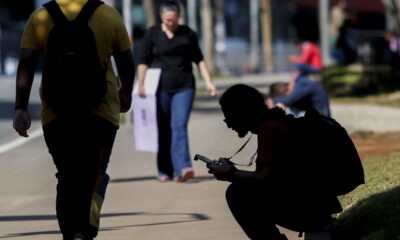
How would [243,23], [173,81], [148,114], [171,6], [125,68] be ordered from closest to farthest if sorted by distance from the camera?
[125,68]
[171,6]
[173,81]
[148,114]
[243,23]

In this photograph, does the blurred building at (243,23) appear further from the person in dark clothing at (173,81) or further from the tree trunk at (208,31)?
the person in dark clothing at (173,81)

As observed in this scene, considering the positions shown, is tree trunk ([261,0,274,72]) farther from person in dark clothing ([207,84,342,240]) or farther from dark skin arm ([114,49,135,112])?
person in dark clothing ([207,84,342,240])

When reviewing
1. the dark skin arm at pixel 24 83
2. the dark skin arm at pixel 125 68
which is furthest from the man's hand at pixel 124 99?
the dark skin arm at pixel 24 83

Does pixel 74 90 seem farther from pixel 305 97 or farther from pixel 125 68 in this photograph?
pixel 305 97

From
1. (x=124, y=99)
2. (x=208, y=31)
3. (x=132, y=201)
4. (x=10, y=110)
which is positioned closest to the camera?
(x=124, y=99)

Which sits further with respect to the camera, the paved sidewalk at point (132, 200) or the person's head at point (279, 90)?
the person's head at point (279, 90)

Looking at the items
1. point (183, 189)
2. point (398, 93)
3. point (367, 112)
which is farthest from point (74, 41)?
point (398, 93)

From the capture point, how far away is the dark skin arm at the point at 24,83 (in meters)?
7.43

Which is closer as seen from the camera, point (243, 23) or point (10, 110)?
point (10, 110)

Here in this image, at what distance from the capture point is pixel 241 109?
7156 mm

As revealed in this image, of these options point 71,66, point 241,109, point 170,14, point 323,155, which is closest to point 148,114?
point 170,14

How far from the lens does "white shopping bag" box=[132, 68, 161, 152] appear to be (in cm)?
1270

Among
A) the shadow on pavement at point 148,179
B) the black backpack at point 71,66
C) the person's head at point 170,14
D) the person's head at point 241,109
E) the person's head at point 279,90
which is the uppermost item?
the black backpack at point 71,66

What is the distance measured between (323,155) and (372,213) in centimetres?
94
